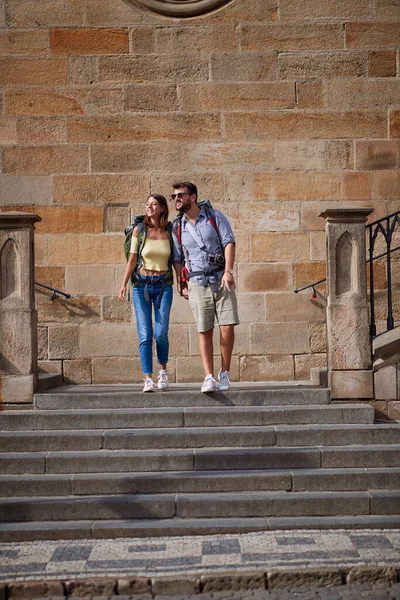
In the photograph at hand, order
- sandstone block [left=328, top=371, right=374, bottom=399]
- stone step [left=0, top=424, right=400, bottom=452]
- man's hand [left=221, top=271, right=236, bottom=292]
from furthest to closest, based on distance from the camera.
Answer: sandstone block [left=328, top=371, right=374, bottom=399] < man's hand [left=221, top=271, right=236, bottom=292] < stone step [left=0, top=424, right=400, bottom=452]

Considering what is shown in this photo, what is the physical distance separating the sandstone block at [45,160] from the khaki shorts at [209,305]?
2682 mm

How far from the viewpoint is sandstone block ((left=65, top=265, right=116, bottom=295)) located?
9.28m

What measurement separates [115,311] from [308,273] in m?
2.08

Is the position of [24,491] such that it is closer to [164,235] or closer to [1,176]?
[164,235]

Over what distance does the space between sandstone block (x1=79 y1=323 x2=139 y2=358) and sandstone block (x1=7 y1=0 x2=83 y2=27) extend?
326 cm

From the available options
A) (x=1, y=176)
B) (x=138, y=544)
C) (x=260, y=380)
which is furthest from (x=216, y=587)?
(x=1, y=176)

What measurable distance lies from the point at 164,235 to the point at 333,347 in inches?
67.8

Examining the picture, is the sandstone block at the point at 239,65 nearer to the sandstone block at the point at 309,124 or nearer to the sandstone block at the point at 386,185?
the sandstone block at the point at 309,124

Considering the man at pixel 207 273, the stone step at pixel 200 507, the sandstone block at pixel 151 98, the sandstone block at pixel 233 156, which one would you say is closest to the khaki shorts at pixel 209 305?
the man at pixel 207 273

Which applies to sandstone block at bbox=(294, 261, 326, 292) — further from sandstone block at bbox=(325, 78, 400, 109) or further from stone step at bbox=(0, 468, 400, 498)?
stone step at bbox=(0, 468, 400, 498)

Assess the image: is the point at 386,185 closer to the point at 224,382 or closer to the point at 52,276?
the point at 224,382

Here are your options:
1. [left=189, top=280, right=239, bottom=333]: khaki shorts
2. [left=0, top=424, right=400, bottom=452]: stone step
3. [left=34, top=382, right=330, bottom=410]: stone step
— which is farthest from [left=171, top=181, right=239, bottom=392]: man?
[left=0, top=424, right=400, bottom=452]: stone step

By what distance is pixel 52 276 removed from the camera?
9.30 meters

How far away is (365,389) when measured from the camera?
7375 millimetres
